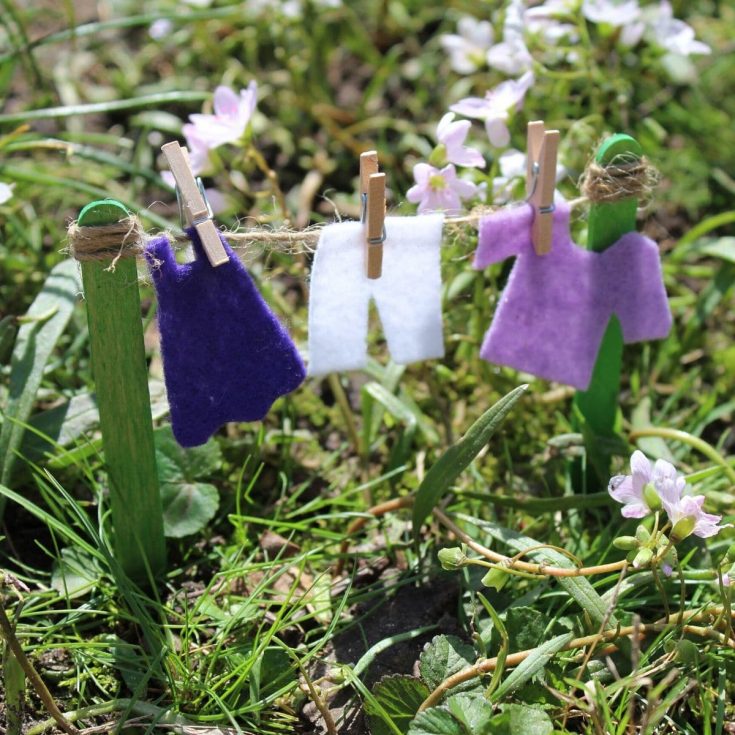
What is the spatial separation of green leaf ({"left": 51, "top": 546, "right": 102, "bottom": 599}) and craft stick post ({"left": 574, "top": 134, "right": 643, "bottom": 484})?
74cm

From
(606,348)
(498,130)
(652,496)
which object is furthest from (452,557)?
(498,130)

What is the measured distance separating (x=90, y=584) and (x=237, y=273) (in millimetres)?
475

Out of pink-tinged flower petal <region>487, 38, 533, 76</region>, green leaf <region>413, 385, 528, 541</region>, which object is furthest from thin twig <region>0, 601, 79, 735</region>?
pink-tinged flower petal <region>487, 38, 533, 76</region>

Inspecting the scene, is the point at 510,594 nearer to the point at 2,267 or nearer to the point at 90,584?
the point at 90,584

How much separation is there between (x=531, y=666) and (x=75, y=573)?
0.63 metres

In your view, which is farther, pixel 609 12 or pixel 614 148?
pixel 609 12

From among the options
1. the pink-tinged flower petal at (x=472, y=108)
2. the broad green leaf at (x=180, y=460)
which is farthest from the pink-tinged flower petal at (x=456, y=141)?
Answer: the broad green leaf at (x=180, y=460)

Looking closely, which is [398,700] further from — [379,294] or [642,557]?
[379,294]

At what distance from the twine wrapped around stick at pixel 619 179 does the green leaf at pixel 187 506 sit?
27.2 inches

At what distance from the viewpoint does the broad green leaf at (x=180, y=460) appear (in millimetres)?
1457

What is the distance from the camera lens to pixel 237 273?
3.93 feet

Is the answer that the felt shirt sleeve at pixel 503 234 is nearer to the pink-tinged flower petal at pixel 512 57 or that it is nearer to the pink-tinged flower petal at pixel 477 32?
the pink-tinged flower petal at pixel 512 57

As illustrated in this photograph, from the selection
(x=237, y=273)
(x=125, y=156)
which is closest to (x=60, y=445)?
(x=237, y=273)

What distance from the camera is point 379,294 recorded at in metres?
1.30
